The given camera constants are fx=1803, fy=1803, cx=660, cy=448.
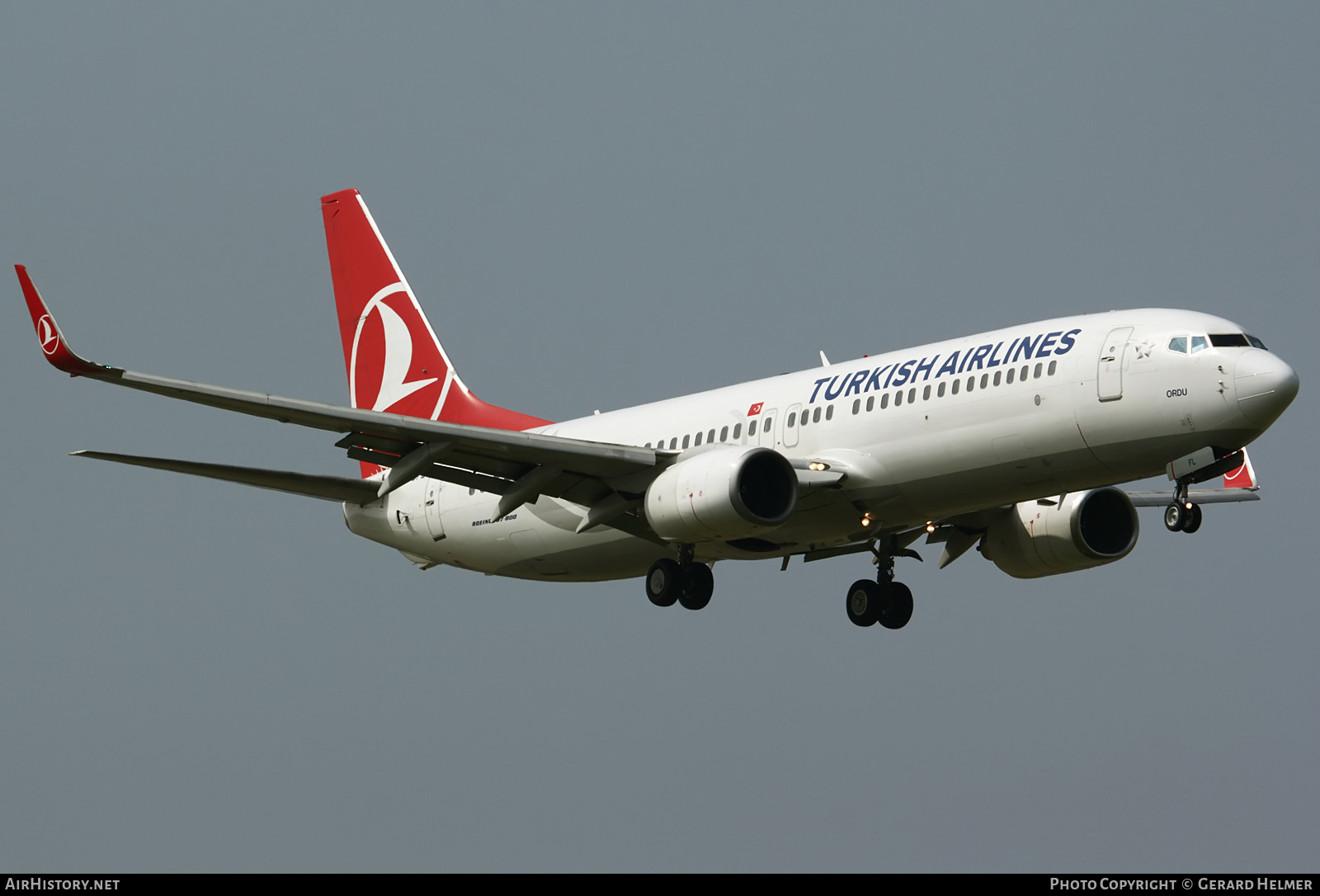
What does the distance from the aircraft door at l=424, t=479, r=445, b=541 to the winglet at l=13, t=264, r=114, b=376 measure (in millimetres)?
13205

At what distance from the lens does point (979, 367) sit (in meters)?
32.7

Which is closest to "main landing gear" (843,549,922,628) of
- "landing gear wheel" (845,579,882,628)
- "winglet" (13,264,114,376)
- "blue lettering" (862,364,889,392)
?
"landing gear wheel" (845,579,882,628)

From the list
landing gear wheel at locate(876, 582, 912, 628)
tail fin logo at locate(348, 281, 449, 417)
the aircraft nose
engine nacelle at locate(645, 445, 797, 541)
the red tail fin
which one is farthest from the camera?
tail fin logo at locate(348, 281, 449, 417)

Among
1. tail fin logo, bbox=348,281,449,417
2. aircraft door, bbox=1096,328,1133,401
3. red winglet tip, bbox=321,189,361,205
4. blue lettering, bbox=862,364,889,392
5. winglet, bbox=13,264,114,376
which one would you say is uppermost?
red winglet tip, bbox=321,189,361,205

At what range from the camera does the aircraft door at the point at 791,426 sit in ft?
116

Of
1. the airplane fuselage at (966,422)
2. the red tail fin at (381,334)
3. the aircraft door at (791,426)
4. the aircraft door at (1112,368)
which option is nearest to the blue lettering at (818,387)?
the airplane fuselage at (966,422)

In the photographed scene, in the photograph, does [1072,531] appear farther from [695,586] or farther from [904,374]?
[695,586]

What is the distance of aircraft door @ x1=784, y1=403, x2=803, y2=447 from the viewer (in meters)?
35.4

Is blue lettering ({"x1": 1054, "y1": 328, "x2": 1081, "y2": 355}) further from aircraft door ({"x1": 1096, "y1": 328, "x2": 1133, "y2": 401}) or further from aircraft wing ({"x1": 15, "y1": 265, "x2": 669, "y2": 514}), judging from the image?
aircraft wing ({"x1": 15, "y1": 265, "x2": 669, "y2": 514})

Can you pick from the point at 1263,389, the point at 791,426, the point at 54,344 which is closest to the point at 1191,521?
the point at 1263,389

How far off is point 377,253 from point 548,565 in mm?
11842

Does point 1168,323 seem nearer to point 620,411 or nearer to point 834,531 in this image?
point 834,531

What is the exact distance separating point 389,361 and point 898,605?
49.6ft
